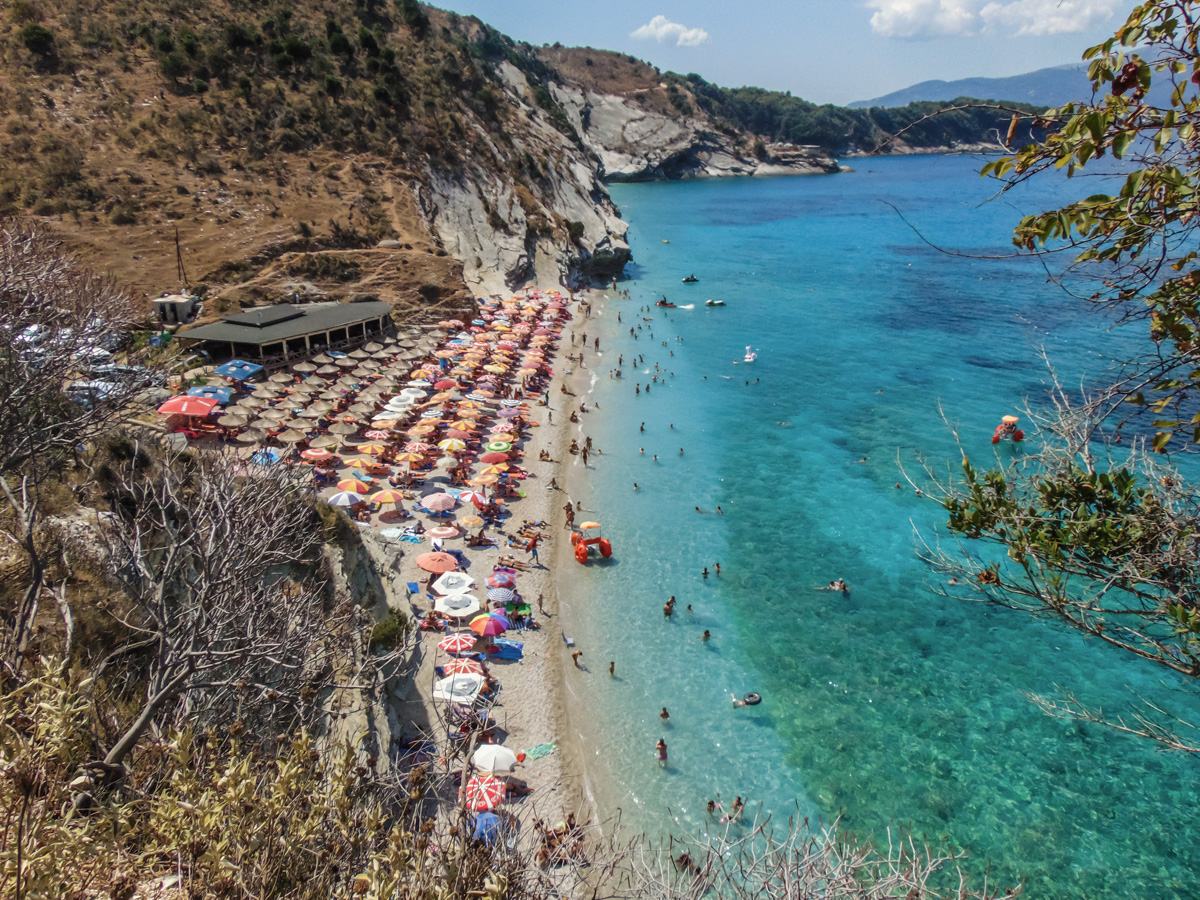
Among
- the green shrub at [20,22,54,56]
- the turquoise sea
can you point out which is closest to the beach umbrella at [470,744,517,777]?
the turquoise sea

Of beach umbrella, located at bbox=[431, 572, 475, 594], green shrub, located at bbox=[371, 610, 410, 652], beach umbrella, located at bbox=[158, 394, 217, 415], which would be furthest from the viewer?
beach umbrella, located at bbox=[158, 394, 217, 415]

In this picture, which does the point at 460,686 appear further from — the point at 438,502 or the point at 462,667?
the point at 438,502

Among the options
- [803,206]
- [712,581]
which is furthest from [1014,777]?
[803,206]

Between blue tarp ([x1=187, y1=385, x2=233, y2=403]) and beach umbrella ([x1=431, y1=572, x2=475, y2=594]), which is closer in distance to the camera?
beach umbrella ([x1=431, y1=572, x2=475, y2=594])

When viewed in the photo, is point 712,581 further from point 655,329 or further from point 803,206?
point 803,206

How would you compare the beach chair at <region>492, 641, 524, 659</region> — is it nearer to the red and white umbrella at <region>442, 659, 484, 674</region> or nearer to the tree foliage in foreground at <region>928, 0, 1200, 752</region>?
the red and white umbrella at <region>442, 659, 484, 674</region>

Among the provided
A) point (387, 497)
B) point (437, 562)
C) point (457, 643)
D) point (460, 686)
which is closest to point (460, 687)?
point (460, 686)
